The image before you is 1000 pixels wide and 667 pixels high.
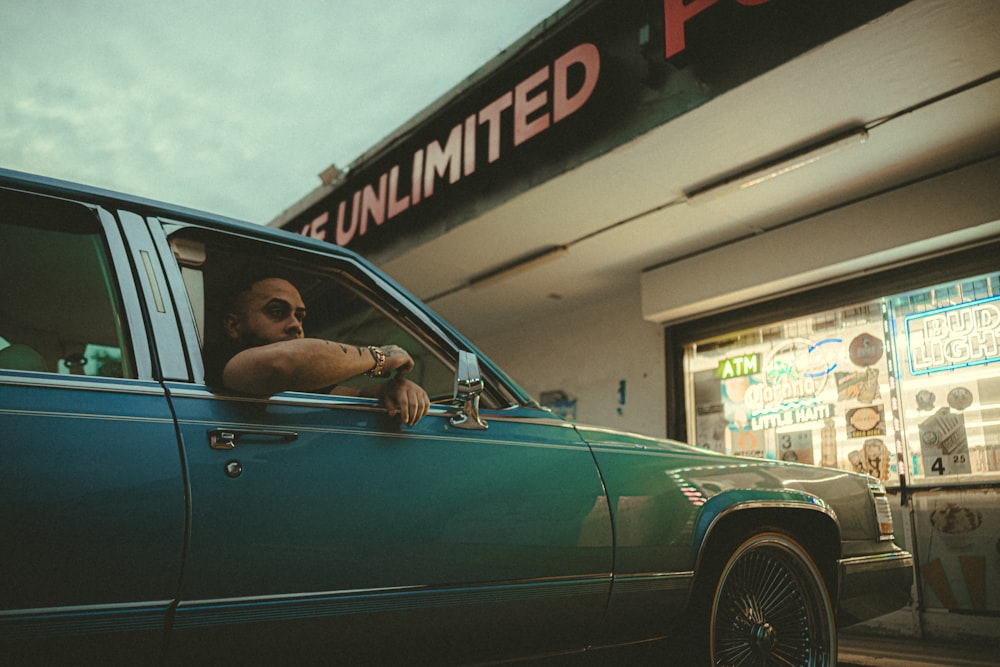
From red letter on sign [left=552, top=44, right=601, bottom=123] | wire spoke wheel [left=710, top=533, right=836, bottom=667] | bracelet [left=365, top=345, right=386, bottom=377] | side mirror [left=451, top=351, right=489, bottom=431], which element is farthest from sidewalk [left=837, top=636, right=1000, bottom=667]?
red letter on sign [left=552, top=44, right=601, bottom=123]

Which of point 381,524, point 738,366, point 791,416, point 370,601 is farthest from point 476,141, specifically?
point 370,601

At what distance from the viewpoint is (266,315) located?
2174mm

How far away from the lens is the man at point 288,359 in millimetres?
A: 1736

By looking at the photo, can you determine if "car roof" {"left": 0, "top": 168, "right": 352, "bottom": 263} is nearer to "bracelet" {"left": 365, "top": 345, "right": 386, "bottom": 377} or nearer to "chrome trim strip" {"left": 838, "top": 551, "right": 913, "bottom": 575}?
"bracelet" {"left": 365, "top": 345, "right": 386, "bottom": 377}

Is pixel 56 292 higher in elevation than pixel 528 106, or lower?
lower

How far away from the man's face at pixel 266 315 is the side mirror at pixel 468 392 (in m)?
0.58

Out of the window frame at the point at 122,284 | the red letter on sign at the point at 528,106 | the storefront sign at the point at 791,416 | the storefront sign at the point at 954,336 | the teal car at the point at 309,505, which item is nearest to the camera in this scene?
the teal car at the point at 309,505

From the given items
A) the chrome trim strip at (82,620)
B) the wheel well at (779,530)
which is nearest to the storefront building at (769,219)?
the wheel well at (779,530)

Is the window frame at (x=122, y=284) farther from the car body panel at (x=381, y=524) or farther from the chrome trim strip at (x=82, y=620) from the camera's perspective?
the chrome trim strip at (x=82, y=620)

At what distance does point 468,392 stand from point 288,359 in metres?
0.51

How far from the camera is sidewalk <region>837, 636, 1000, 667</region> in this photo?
4.11 m

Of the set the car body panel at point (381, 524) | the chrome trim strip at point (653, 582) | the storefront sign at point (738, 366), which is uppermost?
the storefront sign at point (738, 366)

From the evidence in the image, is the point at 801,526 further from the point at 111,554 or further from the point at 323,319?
the point at 111,554

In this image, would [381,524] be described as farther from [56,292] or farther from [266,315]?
[56,292]
